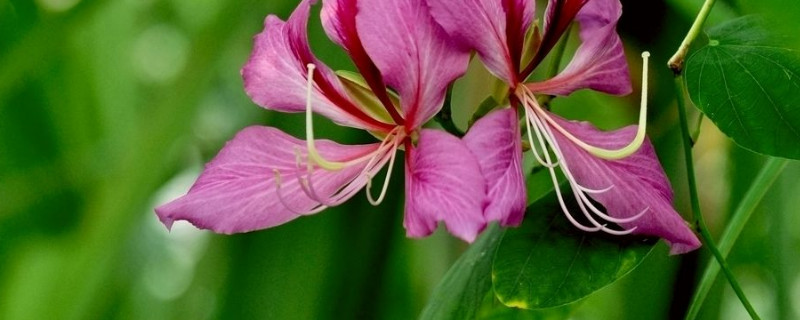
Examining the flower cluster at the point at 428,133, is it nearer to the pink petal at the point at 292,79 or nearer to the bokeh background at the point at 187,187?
the pink petal at the point at 292,79

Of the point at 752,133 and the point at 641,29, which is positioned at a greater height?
the point at 752,133

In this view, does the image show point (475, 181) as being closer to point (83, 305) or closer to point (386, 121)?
point (386, 121)

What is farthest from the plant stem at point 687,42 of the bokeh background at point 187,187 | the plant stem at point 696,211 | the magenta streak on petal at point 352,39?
the bokeh background at point 187,187

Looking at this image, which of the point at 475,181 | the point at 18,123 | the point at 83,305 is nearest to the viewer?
the point at 475,181

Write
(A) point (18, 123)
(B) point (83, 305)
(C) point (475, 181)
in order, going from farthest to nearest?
(A) point (18, 123) → (B) point (83, 305) → (C) point (475, 181)

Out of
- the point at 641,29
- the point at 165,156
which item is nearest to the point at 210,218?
the point at 165,156

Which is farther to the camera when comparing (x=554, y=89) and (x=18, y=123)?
(x=18, y=123)

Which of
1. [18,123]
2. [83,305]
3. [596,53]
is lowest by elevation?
[83,305]

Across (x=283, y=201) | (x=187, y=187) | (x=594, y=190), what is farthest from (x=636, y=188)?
(x=187, y=187)
